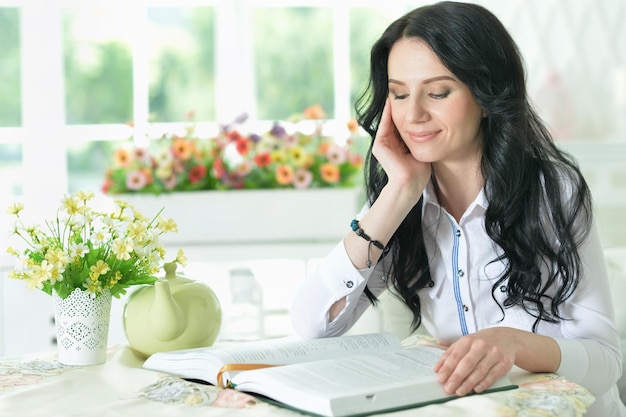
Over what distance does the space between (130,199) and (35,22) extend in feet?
2.95

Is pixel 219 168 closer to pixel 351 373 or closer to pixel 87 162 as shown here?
pixel 87 162

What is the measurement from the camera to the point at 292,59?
3895mm

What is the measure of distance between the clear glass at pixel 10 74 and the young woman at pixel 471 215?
7.19ft

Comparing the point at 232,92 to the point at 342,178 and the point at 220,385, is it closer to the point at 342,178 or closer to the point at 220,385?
the point at 342,178

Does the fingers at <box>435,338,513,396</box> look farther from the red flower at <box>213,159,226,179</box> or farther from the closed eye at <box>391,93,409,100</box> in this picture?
the red flower at <box>213,159,226,179</box>

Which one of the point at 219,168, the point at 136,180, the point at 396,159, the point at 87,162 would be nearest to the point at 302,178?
the point at 219,168

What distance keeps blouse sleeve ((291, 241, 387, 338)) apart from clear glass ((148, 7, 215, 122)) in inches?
80.8

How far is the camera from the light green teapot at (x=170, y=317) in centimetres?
168

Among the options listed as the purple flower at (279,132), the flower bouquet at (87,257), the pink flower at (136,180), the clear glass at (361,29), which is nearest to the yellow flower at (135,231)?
the flower bouquet at (87,257)

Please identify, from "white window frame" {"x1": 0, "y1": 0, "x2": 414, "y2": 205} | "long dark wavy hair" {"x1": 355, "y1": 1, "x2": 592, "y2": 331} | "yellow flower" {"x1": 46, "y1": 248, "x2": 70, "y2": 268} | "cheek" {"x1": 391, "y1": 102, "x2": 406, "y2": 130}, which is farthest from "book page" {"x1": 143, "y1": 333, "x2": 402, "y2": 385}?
"white window frame" {"x1": 0, "y1": 0, "x2": 414, "y2": 205}

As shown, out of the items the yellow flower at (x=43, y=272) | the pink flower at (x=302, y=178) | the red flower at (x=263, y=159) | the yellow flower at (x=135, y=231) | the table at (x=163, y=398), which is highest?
the red flower at (x=263, y=159)

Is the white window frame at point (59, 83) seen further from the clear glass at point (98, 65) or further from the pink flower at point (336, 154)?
the pink flower at point (336, 154)

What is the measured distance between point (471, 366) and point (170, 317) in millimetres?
578

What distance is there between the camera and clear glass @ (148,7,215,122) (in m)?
3.80
